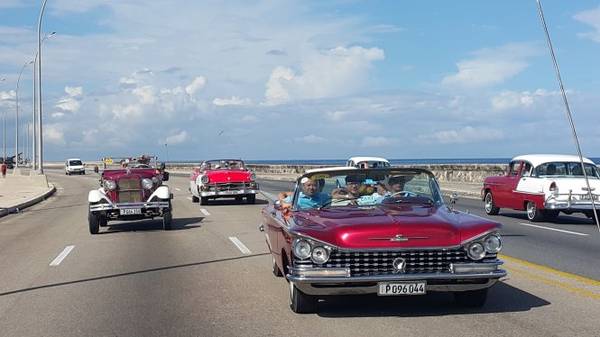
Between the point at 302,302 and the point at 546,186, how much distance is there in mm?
12972

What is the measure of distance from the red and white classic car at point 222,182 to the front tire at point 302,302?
60.6 feet

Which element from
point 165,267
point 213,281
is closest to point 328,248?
point 213,281

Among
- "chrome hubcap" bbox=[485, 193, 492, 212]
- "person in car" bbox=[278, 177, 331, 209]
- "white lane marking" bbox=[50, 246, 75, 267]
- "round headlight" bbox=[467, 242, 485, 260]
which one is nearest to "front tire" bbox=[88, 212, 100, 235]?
"white lane marking" bbox=[50, 246, 75, 267]

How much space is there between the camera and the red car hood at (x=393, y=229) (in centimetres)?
678

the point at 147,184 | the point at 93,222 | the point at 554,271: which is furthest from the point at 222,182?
the point at 554,271

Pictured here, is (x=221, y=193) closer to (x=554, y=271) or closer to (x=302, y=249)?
(x=554, y=271)

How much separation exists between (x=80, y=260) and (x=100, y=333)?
5.59 metres

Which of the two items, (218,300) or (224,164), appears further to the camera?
(224,164)

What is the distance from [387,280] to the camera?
6.75 metres

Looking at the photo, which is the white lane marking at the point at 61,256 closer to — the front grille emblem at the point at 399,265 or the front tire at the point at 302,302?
the front tire at the point at 302,302

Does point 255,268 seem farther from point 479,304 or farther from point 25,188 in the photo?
point 25,188

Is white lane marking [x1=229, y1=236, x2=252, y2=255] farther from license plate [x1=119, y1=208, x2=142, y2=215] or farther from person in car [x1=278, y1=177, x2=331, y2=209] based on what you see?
person in car [x1=278, y1=177, x2=331, y2=209]

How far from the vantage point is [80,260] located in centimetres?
1218

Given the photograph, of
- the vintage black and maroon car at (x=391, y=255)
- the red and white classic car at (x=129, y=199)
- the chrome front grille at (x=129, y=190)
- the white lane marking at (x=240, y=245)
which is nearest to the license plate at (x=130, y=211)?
the red and white classic car at (x=129, y=199)
